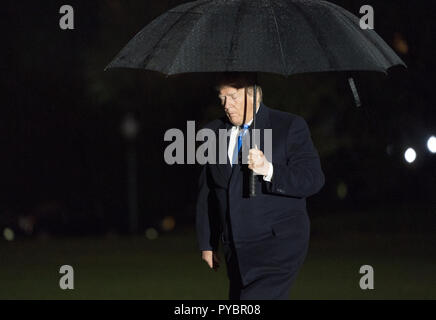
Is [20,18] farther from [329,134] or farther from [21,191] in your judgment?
[329,134]

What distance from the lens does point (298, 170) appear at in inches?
270

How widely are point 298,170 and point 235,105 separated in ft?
1.88

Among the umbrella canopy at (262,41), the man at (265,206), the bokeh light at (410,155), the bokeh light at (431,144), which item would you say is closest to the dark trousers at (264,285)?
the man at (265,206)

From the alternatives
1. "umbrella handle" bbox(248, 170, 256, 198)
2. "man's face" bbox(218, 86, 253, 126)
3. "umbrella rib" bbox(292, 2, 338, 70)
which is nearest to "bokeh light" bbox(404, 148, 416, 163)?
"umbrella rib" bbox(292, 2, 338, 70)

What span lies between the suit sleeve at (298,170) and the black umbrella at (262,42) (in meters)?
0.20

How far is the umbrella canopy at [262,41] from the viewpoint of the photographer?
22.2 feet

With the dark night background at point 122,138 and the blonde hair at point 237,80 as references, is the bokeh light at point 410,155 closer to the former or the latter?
the dark night background at point 122,138

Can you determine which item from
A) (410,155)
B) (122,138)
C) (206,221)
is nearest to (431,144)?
(410,155)

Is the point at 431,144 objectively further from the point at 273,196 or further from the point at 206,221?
the point at 273,196

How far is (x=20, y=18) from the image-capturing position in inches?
1102

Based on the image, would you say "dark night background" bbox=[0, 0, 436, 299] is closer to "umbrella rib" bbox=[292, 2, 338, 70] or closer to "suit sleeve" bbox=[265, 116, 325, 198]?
"umbrella rib" bbox=[292, 2, 338, 70]

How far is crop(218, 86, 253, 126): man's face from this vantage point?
6.92 m

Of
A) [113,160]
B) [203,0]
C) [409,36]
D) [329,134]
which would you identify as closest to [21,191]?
[113,160]
